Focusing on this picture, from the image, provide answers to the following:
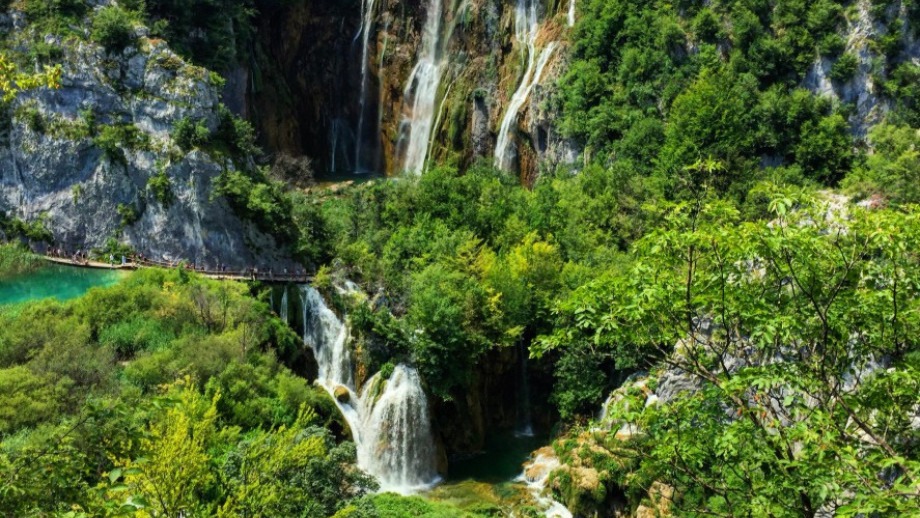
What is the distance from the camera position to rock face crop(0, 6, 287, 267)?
32406 millimetres

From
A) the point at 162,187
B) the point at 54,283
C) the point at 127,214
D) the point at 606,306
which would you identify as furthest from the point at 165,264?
the point at 606,306

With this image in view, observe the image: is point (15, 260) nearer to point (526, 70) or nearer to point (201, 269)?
point (201, 269)

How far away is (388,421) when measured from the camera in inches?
971

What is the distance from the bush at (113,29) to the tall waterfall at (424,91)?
2113 cm

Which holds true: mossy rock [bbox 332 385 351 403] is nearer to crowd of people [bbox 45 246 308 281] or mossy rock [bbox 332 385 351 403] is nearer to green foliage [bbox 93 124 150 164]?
crowd of people [bbox 45 246 308 281]

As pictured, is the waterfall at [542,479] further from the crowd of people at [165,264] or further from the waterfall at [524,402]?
the crowd of people at [165,264]

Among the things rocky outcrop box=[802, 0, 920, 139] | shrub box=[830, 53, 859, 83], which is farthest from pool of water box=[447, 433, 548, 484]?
shrub box=[830, 53, 859, 83]

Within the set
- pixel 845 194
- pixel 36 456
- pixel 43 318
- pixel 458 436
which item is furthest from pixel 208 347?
pixel 845 194

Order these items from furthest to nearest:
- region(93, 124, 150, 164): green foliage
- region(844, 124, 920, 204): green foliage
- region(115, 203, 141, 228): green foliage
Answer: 1. region(93, 124, 150, 164): green foliage
2. region(115, 203, 141, 228): green foliage
3. region(844, 124, 920, 204): green foliage

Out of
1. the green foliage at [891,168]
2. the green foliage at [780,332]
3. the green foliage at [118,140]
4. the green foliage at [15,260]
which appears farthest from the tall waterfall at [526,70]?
the green foliage at [780,332]

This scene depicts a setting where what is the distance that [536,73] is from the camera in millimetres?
45094

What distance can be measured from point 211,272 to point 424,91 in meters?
25.5

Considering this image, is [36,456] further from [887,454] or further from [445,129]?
[445,129]

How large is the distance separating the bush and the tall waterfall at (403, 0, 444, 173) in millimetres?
21130
